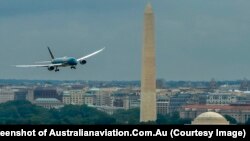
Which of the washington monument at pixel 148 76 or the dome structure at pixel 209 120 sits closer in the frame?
the dome structure at pixel 209 120

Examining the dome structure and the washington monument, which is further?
the washington monument

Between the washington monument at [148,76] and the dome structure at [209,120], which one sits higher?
the washington monument at [148,76]

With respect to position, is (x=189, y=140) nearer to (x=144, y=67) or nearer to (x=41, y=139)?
(x=41, y=139)

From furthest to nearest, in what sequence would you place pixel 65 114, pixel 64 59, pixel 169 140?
pixel 65 114, pixel 64 59, pixel 169 140

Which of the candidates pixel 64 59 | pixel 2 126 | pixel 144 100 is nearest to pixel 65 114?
pixel 144 100

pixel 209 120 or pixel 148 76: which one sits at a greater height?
pixel 148 76

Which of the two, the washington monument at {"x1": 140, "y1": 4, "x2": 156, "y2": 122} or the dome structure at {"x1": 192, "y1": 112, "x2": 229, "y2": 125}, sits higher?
the washington monument at {"x1": 140, "y1": 4, "x2": 156, "y2": 122}

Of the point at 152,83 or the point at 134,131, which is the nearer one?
the point at 134,131

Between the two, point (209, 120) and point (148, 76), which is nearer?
point (209, 120)
